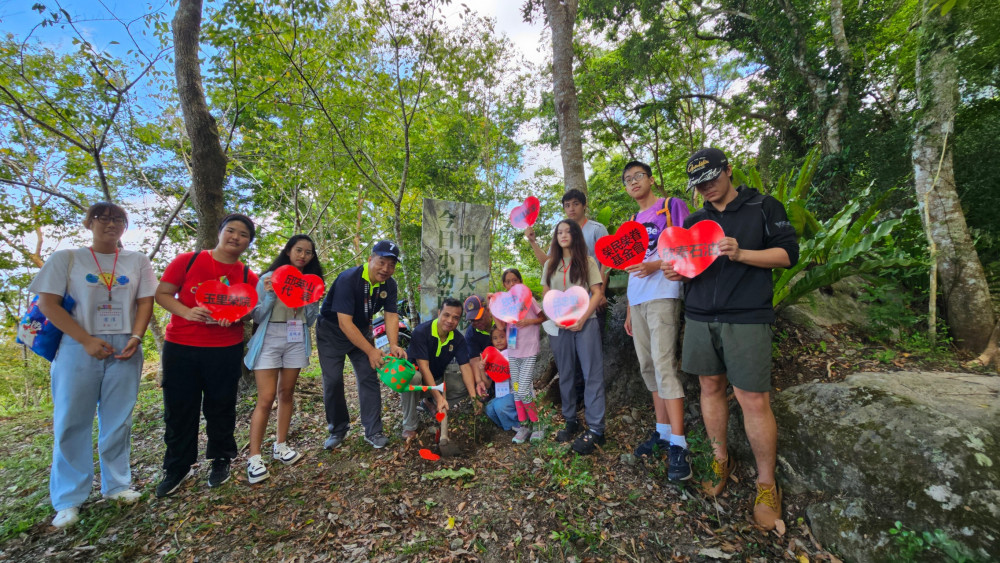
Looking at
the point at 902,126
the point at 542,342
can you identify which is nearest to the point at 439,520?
the point at 542,342

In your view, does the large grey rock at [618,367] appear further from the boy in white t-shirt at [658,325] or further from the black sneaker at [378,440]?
the black sneaker at [378,440]

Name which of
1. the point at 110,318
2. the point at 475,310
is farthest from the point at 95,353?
the point at 475,310

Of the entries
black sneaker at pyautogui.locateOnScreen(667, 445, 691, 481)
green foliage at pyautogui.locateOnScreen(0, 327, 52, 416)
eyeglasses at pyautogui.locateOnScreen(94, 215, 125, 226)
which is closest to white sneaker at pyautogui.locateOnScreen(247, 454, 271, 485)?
eyeglasses at pyautogui.locateOnScreen(94, 215, 125, 226)

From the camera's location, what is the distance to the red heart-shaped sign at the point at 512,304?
335 centimetres

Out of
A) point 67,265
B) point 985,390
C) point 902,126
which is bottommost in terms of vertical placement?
point 985,390

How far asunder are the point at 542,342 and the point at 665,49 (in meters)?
9.48

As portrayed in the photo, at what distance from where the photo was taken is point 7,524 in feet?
8.09

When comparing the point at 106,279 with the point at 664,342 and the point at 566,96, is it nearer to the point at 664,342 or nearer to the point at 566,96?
the point at 664,342

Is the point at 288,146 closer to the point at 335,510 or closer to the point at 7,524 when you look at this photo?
the point at 7,524

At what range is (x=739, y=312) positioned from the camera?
82.8 inches

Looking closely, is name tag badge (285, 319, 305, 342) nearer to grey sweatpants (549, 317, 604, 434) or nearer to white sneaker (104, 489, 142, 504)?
white sneaker (104, 489, 142, 504)

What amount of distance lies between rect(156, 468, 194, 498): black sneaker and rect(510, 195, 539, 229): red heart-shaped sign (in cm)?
376

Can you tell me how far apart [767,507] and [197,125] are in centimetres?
629

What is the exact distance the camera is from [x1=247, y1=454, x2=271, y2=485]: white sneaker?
2.86 metres
